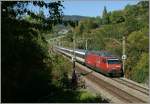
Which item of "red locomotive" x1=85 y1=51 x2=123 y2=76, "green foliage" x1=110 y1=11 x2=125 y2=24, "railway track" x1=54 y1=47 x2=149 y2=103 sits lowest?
"railway track" x1=54 y1=47 x2=149 y2=103

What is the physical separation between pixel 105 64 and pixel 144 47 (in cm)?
1769

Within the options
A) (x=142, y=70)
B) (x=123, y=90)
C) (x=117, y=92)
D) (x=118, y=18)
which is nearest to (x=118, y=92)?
(x=117, y=92)

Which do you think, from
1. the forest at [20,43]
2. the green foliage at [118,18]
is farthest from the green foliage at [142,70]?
the green foliage at [118,18]

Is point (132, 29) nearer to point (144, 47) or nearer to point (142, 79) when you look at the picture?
point (144, 47)

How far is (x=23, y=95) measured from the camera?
18.5 metres

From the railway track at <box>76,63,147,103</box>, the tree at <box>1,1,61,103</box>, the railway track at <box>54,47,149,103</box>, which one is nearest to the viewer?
the tree at <box>1,1,61,103</box>

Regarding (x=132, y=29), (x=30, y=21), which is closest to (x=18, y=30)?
(x=30, y=21)

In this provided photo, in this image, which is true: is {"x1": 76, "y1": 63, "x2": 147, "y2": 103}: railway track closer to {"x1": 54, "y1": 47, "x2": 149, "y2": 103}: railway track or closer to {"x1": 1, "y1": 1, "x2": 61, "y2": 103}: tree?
{"x1": 54, "y1": 47, "x2": 149, "y2": 103}: railway track

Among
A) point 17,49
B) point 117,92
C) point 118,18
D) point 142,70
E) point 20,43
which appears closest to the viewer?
point 17,49

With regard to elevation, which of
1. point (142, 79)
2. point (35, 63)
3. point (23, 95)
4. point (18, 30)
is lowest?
point (142, 79)

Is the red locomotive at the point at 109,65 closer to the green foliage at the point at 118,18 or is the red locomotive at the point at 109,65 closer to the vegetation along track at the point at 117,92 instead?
the vegetation along track at the point at 117,92

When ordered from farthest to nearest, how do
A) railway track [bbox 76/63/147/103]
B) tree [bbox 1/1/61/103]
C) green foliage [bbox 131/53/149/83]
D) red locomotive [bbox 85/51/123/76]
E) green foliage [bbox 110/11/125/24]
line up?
1. green foliage [bbox 110/11/125/24]
2. green foliage [bbox 131/53/149/83]
3. red locomotive [bbox 85/51/123/76]
4. railway track [bbox 76/63/147/103]
5. tree [bbox 1/1/61/103]

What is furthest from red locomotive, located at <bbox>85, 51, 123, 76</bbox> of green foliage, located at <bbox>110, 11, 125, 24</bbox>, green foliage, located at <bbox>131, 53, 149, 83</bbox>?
green foliage, located at <bbox>110, 11, 125, 24</bbox>

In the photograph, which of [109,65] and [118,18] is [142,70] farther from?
[118,18]
